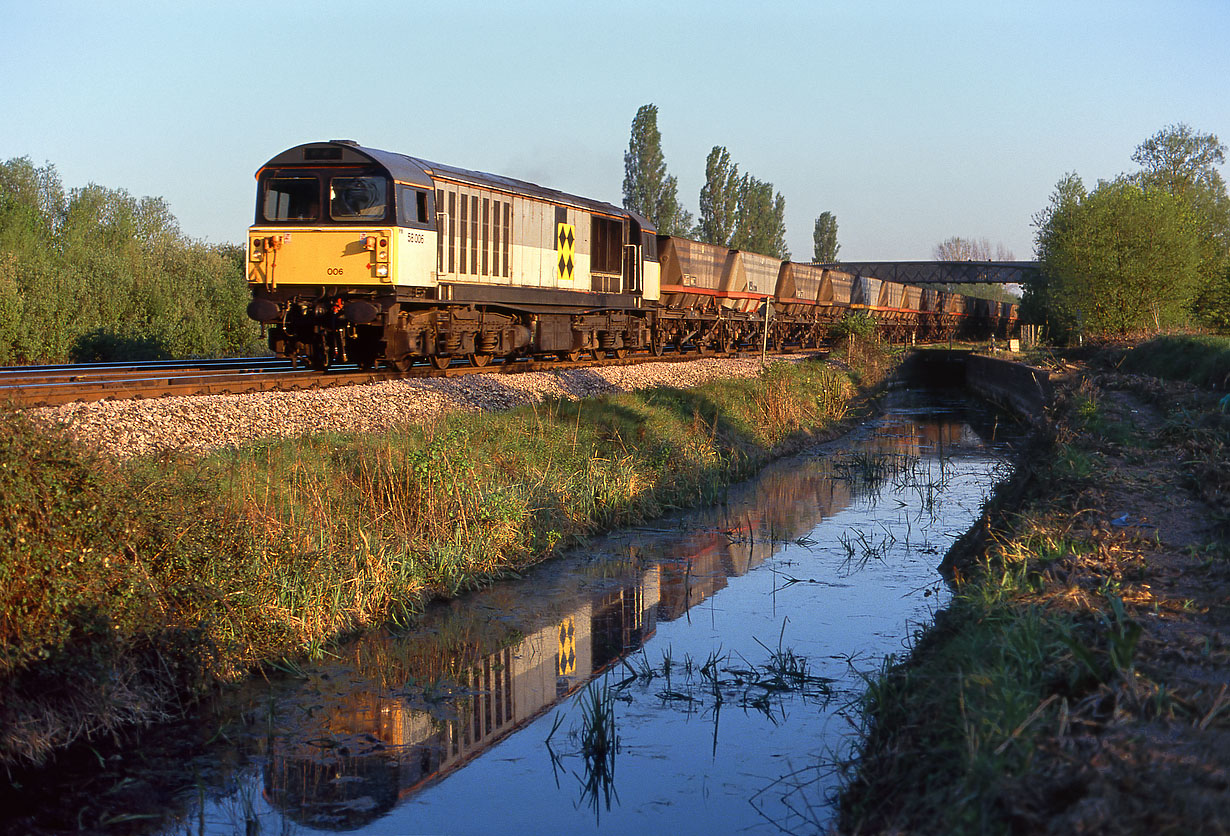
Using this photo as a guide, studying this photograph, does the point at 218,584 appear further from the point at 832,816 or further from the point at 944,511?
the point at 944,511

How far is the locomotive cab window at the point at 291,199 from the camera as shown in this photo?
16703 mm

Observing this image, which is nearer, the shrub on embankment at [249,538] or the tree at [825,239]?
the shrub on embankment at [249,538]

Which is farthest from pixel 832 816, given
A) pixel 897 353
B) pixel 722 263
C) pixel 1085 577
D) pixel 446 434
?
pixel 897 353

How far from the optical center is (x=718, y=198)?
6812 centimetres

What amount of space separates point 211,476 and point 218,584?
57.2 inches

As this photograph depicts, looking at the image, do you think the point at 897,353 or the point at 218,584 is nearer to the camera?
the point at 218,584

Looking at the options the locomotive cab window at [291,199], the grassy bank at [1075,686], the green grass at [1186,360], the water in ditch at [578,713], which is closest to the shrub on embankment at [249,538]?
the water in ditch at [578,713]

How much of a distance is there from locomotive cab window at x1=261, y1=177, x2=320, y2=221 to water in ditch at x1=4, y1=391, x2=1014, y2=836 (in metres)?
8.40

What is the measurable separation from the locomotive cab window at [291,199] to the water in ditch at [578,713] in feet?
27.6

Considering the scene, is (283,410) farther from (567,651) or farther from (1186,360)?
(1186,360)

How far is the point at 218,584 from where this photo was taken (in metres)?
6.92

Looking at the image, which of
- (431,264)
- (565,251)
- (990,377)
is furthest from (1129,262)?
(431,264)

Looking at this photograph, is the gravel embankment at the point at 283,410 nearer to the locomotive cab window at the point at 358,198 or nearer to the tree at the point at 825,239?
the locomotive cab window at the point at 358,198

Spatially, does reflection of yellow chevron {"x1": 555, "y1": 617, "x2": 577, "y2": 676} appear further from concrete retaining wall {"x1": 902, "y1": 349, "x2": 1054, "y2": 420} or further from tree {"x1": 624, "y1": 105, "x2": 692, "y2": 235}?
tree {"x1": 624, "y1": 105, "x2": 692, "y2": 235}
